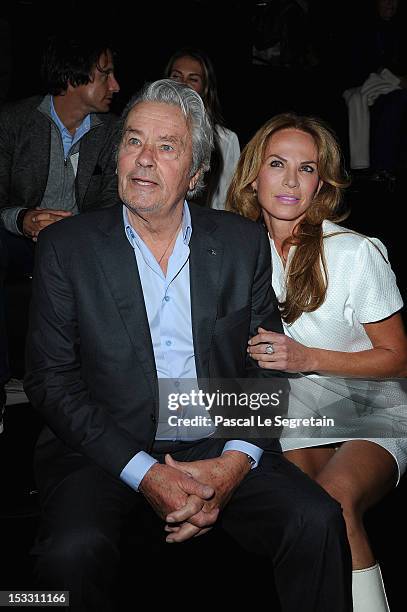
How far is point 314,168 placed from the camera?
2.45m

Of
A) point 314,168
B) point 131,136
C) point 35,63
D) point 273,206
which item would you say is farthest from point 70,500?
point 35,63

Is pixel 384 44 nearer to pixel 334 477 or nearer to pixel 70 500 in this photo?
pixel 334 477

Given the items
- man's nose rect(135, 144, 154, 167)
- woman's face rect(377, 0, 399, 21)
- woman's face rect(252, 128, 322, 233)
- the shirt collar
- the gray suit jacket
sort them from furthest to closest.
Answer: woman's face rect(377, 0, 399, 21)
the shirt collar
woman's face rect(252, 128, 322, 233)
man's nose rect(135, 144, 154, 167)
the gray suit jacket

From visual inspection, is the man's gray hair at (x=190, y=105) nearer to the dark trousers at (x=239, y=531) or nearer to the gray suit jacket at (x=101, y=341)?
the gray suit jacket at (x=101, y=341)

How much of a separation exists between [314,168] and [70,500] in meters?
1.28

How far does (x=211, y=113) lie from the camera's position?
405 cm

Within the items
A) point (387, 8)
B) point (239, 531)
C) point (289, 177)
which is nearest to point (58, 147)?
point (289, 177)

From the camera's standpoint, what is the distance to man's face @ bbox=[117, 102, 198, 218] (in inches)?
77.3

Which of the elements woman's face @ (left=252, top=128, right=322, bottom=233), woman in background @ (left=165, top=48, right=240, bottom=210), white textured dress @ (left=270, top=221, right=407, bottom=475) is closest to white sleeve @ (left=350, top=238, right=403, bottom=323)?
white textured dress @ (left=270, top=221, right=407, bottom=475)

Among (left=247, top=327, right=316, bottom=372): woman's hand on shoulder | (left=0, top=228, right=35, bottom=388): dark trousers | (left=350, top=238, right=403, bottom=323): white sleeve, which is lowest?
(left=0, top=228, right=35, bottom=388): dark trousers

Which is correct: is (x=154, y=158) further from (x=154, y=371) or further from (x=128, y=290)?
(x=154, y=371)

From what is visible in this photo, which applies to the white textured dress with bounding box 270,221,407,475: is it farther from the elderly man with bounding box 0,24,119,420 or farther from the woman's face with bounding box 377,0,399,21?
the woman's face with bounding box 377,0,399,21

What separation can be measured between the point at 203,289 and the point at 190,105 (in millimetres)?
486

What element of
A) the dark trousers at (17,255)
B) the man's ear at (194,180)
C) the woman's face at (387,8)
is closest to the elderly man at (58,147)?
the dark trousers at (17,255)
